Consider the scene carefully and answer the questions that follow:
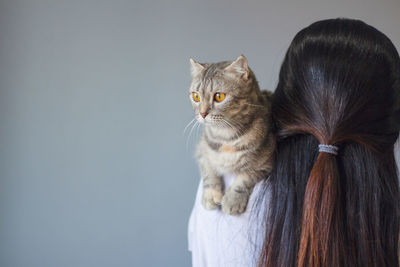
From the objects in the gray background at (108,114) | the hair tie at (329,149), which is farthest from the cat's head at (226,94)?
the gray background at (108,114)

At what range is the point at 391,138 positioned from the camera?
1.83 ft

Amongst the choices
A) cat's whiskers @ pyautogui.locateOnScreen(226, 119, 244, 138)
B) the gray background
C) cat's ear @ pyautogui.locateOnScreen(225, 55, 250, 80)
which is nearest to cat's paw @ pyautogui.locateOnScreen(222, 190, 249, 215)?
cat's whiskers @ pyautogui.locateOnScreen(226, 119, 244, 138)

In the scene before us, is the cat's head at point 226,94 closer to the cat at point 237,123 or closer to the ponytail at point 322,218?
the cat at point 237,123

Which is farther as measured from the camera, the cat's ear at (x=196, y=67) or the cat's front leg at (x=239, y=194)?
the cat's ear at (x=196, y=67)

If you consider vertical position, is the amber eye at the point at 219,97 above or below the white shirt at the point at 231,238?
above

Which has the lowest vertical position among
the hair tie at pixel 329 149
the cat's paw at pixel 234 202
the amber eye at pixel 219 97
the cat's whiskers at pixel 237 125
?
the cat's paw at pixel 234 202

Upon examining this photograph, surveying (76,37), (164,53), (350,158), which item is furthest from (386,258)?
(76,37)

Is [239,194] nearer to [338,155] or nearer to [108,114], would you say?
[338,155]

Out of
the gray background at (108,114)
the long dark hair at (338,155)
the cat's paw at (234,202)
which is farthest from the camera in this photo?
the gray background at (108,114)

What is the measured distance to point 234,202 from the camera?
658 mm

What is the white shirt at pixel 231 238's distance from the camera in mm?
604

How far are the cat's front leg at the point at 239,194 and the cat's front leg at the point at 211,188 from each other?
0.03m

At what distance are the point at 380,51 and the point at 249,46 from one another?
0.91m

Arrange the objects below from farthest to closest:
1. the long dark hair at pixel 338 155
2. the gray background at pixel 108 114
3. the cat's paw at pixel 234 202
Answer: the gray background at pixel 108 114 → the cat's paw at pixel 234 202 → the long dark hair at pixel 338 155
